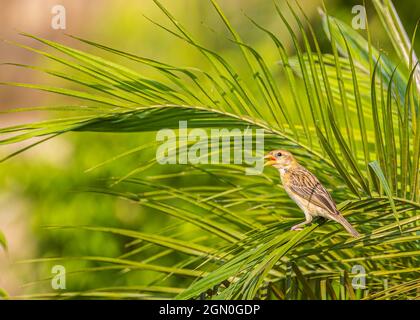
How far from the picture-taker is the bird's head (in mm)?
2121

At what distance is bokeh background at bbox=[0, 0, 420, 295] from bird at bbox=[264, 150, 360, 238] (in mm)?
2264

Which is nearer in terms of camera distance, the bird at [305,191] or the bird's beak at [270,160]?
the bird at [305,191]

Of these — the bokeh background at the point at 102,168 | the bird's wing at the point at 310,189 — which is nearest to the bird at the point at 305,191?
the bird's wing at the point at 310,189

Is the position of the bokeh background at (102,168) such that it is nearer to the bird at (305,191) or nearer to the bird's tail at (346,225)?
the bird at (305,191)

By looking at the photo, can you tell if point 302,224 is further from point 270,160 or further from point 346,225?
point 270,160

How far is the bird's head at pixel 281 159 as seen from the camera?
6.96 feet

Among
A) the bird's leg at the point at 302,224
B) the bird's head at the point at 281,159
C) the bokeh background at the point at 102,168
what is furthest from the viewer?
the bokeh background at the point at 102,168

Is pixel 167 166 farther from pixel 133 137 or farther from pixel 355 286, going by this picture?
pixel 355 286

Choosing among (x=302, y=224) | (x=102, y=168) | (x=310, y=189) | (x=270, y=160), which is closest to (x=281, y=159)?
(x=270, y=160)

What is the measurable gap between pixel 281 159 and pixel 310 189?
14 cm

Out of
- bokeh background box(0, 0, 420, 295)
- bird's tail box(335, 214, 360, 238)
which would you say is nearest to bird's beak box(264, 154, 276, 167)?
bird's tail box(335, 214, 360, 238)

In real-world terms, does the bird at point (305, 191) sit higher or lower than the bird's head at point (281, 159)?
lower

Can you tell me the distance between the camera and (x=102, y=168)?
15.9ft
